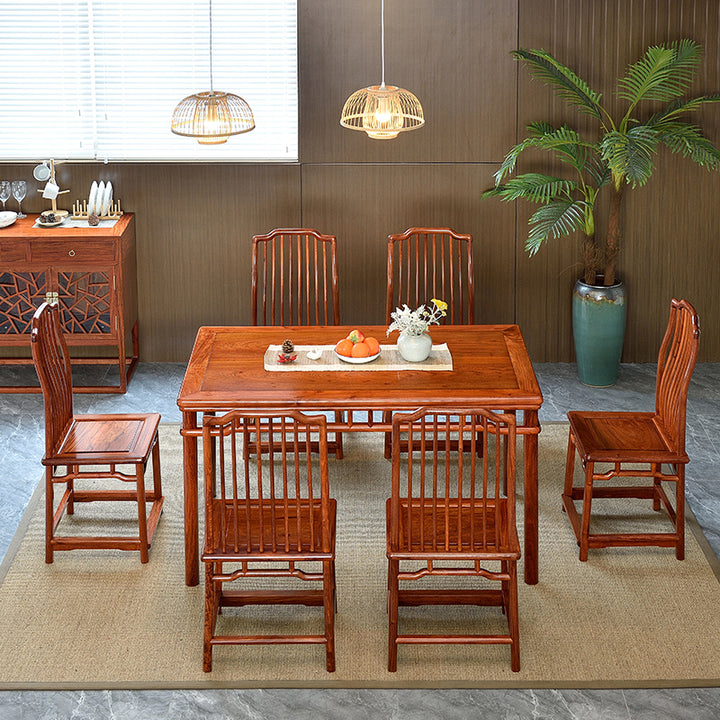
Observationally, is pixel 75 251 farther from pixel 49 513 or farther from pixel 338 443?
pixel 49 513

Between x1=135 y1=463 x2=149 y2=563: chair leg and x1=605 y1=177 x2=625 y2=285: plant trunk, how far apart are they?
327cm

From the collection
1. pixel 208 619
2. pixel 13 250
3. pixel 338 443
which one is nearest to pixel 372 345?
pixel 338 443

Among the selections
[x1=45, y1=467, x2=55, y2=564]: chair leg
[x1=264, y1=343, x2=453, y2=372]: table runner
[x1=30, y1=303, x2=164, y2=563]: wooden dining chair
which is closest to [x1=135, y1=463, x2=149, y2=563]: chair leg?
[x1=30, y1=303, x2=164, y2=563]: wooden dining chair

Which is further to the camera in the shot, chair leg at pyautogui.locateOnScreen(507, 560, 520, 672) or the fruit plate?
the fruit plate

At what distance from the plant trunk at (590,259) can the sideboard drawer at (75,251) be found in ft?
9.23

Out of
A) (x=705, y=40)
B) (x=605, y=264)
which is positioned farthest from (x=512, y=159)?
(x=705, y=40)

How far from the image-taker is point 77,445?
489cm

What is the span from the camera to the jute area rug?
4.12 m

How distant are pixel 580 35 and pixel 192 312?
2951 mm

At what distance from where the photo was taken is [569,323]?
7.28m

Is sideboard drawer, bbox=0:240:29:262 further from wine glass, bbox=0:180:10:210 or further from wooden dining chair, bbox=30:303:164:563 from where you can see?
wooden dining chair, bbox=30:303:164:563

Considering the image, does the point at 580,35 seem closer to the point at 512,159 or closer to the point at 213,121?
the point at 512,159

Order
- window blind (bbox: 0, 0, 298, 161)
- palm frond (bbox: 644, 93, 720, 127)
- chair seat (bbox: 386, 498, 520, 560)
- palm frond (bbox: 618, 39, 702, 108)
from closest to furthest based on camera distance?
chair seat (bbox: 386, 498, 520, 560), palm frond (bbox: 618, 39, 702, 108), palm frond (bbox: 644, 93, 720, 127), window blind (bbox: 0, 0, 298, 161)

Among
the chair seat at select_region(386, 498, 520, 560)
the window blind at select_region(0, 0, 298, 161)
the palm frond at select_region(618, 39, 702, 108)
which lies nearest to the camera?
the chair seat at select_region(386, 498, 520, 560)
